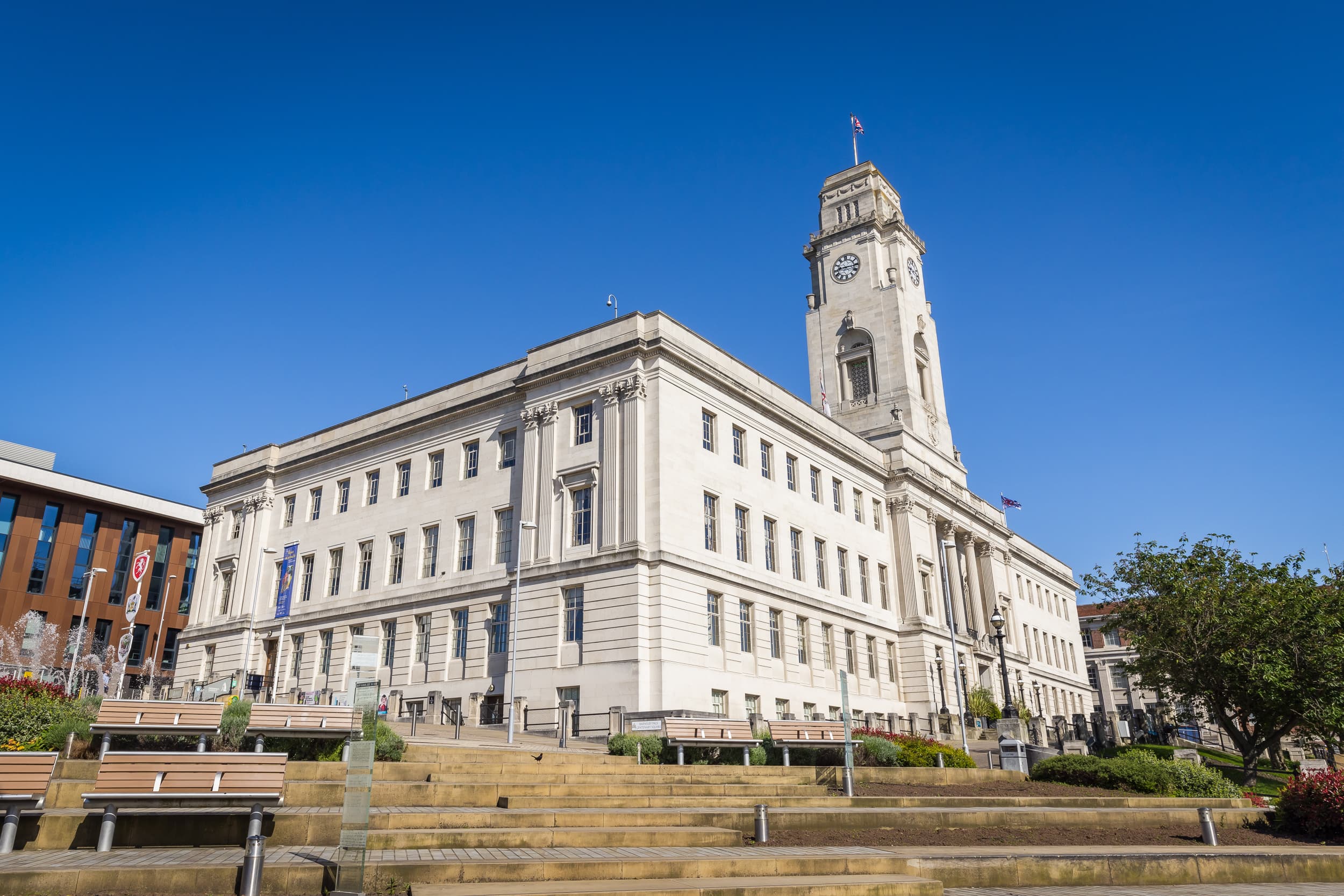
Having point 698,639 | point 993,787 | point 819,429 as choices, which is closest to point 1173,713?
point 819,429

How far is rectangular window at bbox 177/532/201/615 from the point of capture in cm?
7431

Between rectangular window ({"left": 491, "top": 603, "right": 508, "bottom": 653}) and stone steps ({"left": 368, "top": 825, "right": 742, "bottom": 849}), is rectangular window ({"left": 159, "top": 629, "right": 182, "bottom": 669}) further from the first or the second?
stone steps ({"left": 368, "top": 825, "right": 742, "bottom": 849})

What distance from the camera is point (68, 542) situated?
67.8 m

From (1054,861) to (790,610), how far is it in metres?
29.9

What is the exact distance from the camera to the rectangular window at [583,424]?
38.8 m

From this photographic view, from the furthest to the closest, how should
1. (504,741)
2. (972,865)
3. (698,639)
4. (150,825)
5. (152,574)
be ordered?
(152,574) < (698,639) < (504,741) < (972,865) < (150,825)

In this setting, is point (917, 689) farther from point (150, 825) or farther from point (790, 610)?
point (150, 825)

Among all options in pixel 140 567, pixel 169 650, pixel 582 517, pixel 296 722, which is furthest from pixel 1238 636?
pixel 169 650

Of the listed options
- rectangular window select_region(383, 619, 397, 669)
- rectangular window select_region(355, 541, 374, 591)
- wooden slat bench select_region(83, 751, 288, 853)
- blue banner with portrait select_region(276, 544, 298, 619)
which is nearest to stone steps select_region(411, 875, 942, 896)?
wooden slat bench select_region(83, 751, 288, 853)

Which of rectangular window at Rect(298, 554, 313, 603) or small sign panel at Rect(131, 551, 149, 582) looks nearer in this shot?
small sign panel at Rect(131, 551, 149, 582)

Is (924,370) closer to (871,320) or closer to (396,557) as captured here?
(871,320)

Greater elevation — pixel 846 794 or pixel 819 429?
pixel 819 429

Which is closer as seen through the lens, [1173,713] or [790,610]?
[790,610]

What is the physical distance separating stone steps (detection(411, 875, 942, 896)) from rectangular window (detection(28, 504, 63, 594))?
70.4 metres
